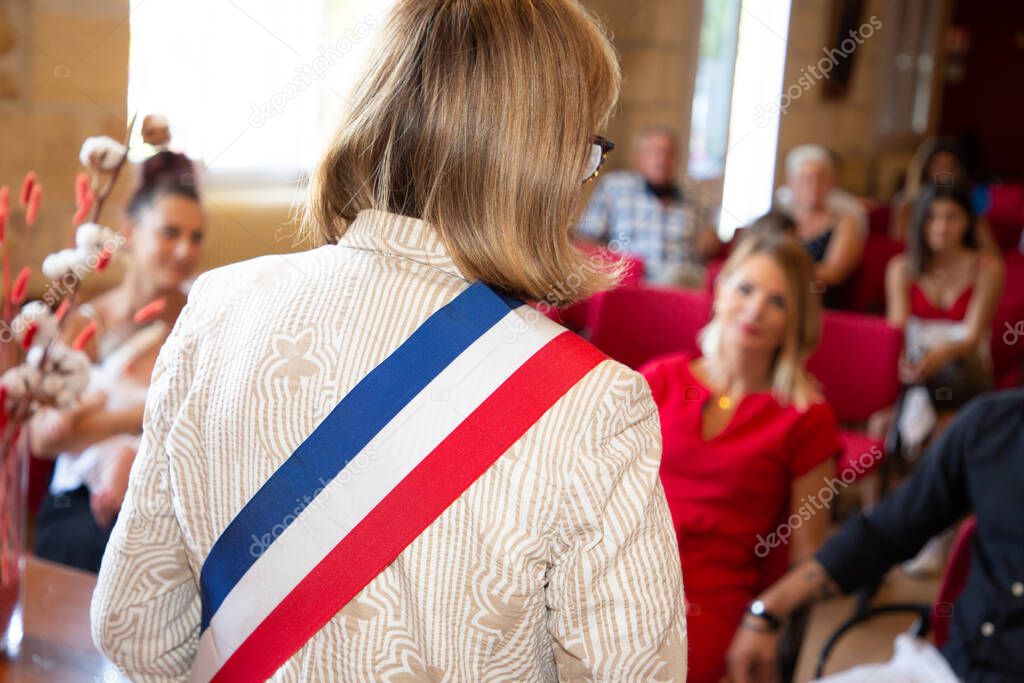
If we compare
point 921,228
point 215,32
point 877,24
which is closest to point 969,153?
point 877,24

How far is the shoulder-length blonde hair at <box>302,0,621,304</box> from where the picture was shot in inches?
36.2

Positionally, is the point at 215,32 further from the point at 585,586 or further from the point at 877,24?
the point at 877,24

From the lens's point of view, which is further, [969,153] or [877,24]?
[969,153]

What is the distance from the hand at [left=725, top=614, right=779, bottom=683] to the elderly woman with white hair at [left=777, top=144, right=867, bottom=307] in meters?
3.29

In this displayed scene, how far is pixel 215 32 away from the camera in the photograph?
3801 mm

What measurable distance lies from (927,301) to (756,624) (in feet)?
9.74

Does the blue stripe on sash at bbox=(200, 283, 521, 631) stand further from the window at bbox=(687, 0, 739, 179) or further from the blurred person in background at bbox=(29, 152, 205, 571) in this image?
the window at bbox=(687, 0, 739, 179)

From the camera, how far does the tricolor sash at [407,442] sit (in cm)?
90

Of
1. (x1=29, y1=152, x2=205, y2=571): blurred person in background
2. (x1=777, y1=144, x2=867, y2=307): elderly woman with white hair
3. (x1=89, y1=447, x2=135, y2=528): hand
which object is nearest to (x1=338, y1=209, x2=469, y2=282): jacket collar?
(x1=29, y1=152, x2=205, y2=571): blurred person in background

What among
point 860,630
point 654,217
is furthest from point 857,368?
point 654,217

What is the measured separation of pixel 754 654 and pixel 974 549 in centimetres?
42

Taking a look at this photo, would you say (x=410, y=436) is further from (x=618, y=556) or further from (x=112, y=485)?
(x=112, y=485)

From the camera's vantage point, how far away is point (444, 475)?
35.4 inches

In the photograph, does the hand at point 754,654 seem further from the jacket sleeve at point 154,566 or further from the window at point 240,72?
the window at point 240,72
